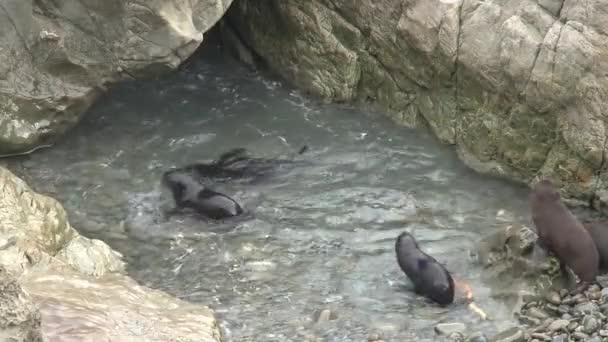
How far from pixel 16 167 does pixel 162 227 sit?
2.12m

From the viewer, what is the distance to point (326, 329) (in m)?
7.98

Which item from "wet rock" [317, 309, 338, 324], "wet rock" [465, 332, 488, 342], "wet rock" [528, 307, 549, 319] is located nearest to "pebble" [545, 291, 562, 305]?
"wet rock" [528, 307, 549, 319]

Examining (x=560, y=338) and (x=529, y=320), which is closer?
(x=560, y=338)

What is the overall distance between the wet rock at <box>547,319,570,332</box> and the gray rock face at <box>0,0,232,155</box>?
4946 millimetres

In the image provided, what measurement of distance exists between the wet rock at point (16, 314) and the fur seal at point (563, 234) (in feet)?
16.5

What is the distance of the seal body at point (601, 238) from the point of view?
855 centimetres

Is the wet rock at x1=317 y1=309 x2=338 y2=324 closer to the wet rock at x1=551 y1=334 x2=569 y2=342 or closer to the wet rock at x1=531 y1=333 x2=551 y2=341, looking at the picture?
the wet rock at x1=531 y1=333 x2=551 y2=341

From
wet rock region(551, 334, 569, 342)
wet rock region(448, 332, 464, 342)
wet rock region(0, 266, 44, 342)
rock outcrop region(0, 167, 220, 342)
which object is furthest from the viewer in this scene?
wet rock region(448, 332, 464, 342)

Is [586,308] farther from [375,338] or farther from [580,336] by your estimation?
[375,338]

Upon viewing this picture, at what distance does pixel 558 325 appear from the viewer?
773 centimetres

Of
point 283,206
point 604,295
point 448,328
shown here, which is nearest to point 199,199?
point 283,206

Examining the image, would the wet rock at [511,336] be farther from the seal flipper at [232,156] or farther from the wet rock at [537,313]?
the seal flipper at [232,156]

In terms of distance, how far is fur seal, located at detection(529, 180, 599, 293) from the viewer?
837cm

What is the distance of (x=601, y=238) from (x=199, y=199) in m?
4.04
